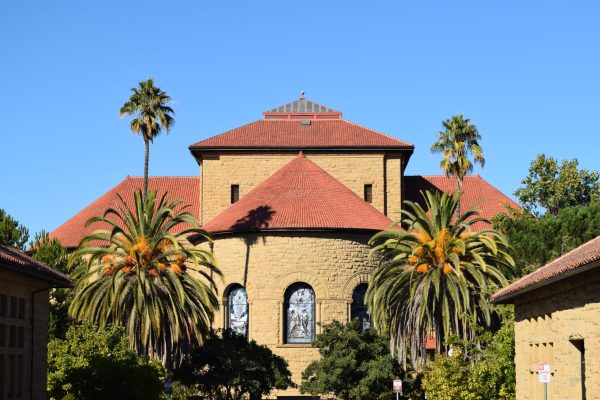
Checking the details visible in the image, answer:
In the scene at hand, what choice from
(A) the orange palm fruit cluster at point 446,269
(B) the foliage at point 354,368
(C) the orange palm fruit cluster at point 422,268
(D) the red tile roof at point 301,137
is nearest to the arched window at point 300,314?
(B) the foliage at point 354,368

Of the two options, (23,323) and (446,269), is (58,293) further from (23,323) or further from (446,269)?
(23,323)

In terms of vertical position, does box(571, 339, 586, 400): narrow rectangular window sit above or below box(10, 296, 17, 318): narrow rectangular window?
below

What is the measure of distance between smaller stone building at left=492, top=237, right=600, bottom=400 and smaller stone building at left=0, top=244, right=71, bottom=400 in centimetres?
1296

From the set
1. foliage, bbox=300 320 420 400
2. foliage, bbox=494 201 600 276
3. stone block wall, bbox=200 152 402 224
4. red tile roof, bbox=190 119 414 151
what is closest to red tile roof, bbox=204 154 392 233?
stone block wall, bbox=200 152 402 224

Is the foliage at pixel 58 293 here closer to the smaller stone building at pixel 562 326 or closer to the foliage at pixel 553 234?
the foliage at pixel 553 234

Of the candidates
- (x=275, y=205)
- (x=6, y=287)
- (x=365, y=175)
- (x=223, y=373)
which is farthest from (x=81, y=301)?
(x=365, y=175)

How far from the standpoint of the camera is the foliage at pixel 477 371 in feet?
125

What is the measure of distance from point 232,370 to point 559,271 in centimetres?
2658

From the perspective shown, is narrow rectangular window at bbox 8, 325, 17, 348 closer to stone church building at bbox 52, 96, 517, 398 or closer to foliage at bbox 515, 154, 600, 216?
stone church building at bbox 52, 96, 517, 398

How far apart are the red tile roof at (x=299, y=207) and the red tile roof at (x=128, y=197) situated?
801 cm

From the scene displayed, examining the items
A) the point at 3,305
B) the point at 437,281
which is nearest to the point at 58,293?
the point at 437,281

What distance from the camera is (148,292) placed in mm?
46000

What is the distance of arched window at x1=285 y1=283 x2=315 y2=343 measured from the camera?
55.8 meters

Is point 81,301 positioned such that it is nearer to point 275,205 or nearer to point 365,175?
point 275,205
